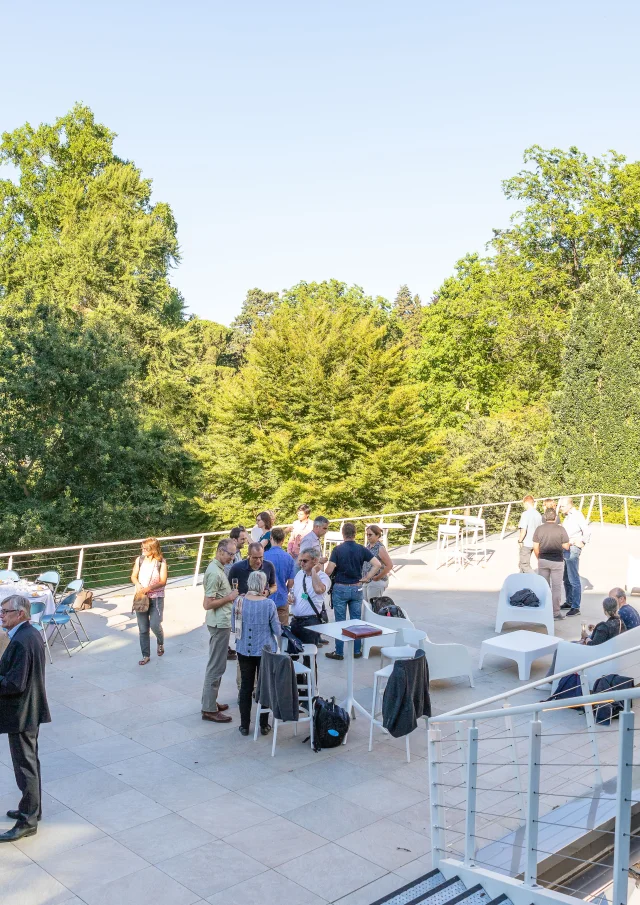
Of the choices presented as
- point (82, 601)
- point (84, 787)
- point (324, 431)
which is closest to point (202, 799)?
point (84, 787)

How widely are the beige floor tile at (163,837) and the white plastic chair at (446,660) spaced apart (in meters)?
3.30

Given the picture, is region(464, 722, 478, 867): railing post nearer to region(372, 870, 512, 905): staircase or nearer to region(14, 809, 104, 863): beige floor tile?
region(372, 870, 512, 905): staircase

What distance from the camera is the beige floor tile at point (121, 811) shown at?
5798 mm

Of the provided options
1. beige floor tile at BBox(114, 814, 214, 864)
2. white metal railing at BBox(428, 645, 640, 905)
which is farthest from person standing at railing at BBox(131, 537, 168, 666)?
beige floor tile at BBox(114, 814, 214, 864)

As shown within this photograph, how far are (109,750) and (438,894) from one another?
3617 millimetres

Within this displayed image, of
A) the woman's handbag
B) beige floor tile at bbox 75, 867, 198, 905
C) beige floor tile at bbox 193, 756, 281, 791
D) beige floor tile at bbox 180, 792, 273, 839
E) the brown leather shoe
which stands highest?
the woman's handbag

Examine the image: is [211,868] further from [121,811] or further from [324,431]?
[324,431]

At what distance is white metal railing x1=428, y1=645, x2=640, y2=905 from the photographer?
3.41 metres

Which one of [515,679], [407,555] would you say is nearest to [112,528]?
[407,555]

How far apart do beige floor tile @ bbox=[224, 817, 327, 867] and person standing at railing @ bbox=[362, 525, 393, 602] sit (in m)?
4.43

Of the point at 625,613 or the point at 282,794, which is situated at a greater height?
the point at 625,613

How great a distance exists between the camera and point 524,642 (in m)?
9.45

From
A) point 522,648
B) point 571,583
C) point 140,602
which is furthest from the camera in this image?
point 571,583

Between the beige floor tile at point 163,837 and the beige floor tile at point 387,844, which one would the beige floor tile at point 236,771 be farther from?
the beige floor tile at point 387,844
